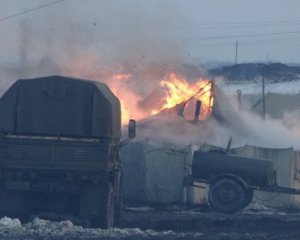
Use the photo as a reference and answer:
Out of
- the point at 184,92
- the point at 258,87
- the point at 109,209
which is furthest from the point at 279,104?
the point at 109,209

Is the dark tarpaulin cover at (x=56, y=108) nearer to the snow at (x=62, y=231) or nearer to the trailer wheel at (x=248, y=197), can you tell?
the snow at (x=62, y=231)

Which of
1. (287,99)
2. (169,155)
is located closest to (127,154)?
(169,155)

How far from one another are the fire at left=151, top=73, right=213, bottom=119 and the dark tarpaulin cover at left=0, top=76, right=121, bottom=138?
64.2 ft

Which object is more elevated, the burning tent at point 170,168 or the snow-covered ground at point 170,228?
the burning tent at point 170,168

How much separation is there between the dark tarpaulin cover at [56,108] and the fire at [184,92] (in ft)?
64.2

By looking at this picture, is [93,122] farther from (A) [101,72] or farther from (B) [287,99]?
(B) [287,99]

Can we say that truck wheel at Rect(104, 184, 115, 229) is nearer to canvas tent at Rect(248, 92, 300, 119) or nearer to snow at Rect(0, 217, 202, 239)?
snow at Rect(0, 217, 202, 239)

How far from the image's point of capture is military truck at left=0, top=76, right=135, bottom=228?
21703 millimetres

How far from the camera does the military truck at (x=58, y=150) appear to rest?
71.2 feet

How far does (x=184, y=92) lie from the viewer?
4325 centimetres

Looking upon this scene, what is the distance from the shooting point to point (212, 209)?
31938mm

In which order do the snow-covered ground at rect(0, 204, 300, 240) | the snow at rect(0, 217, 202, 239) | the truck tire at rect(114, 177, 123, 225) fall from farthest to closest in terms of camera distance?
the truck tire at rect(114, 177, 123, 225)
the snow-covered ground at rect(0, 204, 300, 240)
the snow at rect(0, 217, 202, 239)

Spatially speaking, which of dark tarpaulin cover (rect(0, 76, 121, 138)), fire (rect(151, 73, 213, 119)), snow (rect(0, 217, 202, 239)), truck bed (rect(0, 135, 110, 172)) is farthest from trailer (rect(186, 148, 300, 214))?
truck bed (rect(0, 135, 110, 172))

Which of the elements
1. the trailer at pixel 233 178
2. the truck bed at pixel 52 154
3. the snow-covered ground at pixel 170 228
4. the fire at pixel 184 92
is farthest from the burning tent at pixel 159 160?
the truck bed at pixel 52 154
